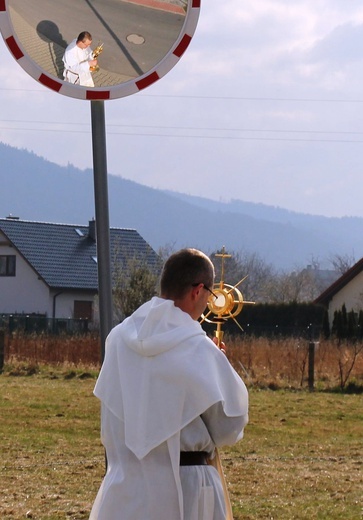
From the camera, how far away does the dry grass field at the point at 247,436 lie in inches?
365

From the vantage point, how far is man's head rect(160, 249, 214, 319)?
416 centimetres

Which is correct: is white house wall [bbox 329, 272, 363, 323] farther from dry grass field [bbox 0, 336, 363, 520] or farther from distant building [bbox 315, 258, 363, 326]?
dry grass field [bbox 0, 336, 363, 520]

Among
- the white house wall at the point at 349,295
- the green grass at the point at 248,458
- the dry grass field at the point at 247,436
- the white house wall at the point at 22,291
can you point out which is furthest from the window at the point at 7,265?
the green grass at the point at 248,458

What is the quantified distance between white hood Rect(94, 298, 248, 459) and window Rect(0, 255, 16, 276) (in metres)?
60.8

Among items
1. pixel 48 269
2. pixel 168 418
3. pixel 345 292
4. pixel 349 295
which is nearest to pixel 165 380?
pixel 168 418

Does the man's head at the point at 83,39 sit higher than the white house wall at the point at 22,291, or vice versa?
the white house wall at the point at 22,291

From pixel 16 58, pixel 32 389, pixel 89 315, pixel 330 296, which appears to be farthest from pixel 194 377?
pixel 89 315

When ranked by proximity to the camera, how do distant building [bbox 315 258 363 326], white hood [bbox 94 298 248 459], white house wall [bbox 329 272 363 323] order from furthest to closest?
white house wall [bbox 329 272 363 323]
distant building [bbox 315 258 363 326]
white hood [bbox 94 298 248 459]

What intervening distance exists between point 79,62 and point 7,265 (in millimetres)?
61632

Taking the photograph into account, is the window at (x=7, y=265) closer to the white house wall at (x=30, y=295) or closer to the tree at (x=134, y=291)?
the white house wall at (x=30, y=295)

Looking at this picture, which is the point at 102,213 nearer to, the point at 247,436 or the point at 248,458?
the point at 248,458

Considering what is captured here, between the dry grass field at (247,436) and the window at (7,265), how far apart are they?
36079 mm

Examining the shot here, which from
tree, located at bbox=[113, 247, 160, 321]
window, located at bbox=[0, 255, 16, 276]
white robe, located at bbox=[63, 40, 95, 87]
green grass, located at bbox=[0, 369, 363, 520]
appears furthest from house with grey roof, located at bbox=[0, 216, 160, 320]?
white robe, located at bbox=[63, 40, 95, 87]

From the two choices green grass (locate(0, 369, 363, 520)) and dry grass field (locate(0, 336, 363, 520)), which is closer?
green grass (locate(0, 369, 363, 520))
